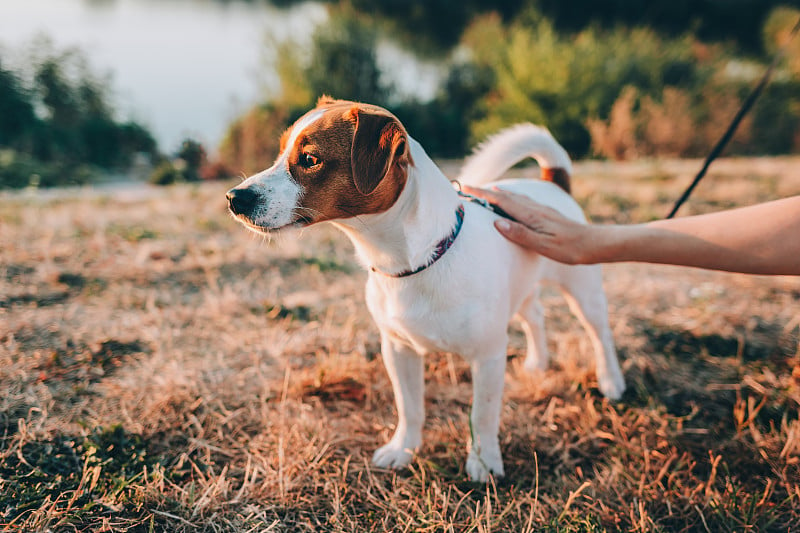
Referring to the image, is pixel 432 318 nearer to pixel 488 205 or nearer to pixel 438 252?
pixel 438 252

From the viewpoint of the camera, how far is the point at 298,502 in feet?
5.83

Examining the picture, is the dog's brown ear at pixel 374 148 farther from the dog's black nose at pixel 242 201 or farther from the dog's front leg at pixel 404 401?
the dog's front leg at pixel 404 401

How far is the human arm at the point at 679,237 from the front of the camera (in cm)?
169

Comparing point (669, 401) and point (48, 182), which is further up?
point (669, 401)

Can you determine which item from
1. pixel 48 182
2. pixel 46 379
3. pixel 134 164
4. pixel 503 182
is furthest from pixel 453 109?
pixel 46 379

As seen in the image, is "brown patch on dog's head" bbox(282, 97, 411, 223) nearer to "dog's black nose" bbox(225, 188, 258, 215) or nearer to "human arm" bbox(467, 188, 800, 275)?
"dog's black nose" bbox(225, 188, 258, 215)

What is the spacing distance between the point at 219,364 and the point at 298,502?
93 centimetres

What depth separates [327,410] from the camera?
2.24m

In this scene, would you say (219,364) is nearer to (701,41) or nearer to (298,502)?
(298,502)

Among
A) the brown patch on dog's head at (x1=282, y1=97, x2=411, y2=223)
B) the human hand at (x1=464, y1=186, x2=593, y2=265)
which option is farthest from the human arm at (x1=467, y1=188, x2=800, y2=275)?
the brown patch on dog's head at (x1=282, y1=97, x2=411, y2=223)

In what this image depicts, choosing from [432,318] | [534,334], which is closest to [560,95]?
[534,334]

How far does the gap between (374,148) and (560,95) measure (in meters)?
9.40

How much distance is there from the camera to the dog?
1.55 metres

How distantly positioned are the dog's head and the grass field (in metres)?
0.91
